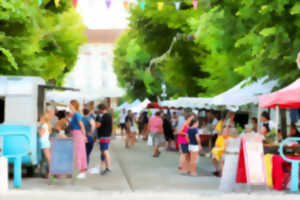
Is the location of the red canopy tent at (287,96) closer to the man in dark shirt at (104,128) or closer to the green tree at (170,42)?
the man in dark shirt at (104,128)

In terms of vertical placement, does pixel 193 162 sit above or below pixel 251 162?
below

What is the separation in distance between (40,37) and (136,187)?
15422 millimetres

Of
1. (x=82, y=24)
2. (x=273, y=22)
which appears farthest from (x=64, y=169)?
(x=82, y=24)

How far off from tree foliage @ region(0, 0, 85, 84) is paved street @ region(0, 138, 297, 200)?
5.11m

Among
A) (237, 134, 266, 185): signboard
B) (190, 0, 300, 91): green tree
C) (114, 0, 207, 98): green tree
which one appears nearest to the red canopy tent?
(237, 134, 266, 185): signboard

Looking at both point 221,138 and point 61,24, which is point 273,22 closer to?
point 221,138

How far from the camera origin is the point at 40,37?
26094mm

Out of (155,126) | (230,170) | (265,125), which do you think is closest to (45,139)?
(230,170)

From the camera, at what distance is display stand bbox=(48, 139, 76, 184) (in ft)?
39.8

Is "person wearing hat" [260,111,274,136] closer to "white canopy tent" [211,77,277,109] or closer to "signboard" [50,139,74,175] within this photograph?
"white canopy tent" [211,77,277,109]

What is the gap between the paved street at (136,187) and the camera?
9.22 metres

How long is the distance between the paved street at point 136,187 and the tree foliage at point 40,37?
16.8ft

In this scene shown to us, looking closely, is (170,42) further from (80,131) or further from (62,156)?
(62,156)

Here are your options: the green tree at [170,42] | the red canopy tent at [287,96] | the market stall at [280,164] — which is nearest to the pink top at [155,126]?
the red canopy tent at [287,96]
